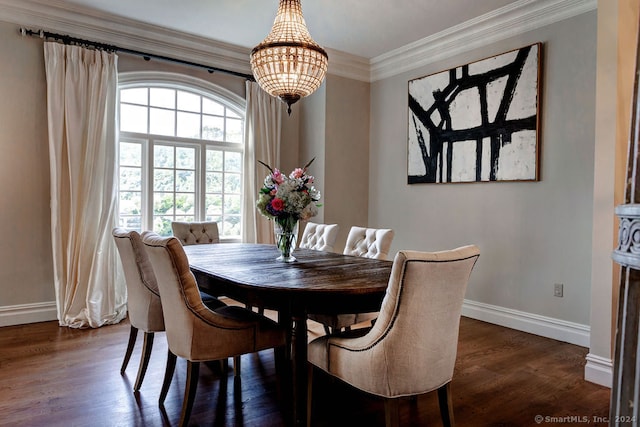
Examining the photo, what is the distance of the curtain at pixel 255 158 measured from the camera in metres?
4.94

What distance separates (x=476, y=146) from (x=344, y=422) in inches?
119

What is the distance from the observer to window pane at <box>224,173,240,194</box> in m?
5.01

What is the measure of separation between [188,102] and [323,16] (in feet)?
6.04

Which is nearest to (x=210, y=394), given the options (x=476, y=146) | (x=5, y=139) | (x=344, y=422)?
(x=344, y=422)

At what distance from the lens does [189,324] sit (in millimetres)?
1977

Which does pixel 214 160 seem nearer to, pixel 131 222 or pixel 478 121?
pixel 131 222

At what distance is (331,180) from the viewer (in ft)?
16.8

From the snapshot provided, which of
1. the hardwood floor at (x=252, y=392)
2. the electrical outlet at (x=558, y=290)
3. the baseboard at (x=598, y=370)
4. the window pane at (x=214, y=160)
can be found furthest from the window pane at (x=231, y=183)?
the baseboard at (x=598, y=370)

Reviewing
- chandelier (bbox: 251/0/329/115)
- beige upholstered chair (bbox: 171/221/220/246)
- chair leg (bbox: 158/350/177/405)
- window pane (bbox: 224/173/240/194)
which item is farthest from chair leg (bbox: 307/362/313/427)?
window pane (bbox: 224/173/240/194)

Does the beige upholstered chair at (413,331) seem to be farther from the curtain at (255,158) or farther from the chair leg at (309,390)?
the curtain at (255,158)

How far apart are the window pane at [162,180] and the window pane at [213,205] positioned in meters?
0.46

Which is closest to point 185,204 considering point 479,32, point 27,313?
point 27,313

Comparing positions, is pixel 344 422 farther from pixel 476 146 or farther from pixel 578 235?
pixel 476 146

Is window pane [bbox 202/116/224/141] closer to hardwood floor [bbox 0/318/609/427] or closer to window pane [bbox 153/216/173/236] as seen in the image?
window pane [bbox 153/216/173/236]
